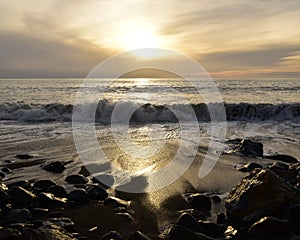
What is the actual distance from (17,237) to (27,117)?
1567 cm

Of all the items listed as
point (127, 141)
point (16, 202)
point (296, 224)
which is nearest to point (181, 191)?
point (296, 224)

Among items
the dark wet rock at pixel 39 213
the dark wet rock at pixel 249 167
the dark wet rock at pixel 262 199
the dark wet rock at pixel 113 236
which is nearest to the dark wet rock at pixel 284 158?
the dark wet rock at pixel 249 167

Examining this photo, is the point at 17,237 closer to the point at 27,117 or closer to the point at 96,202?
the point at 96,202

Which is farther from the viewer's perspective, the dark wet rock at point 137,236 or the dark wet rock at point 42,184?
the dark wet rock at point 42,184

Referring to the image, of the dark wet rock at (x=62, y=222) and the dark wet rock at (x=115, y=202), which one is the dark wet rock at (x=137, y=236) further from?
the dark wet rock at (x=115, y=202)

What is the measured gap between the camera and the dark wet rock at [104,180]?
544 cm

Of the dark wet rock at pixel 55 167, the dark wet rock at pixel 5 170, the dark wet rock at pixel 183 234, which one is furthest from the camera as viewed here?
the dark wet rock at pixel 55 167

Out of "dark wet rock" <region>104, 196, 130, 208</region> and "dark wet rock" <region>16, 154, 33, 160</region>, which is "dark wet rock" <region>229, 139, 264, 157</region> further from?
"dark wet rock" <region>16, 154, 33, 160</region>

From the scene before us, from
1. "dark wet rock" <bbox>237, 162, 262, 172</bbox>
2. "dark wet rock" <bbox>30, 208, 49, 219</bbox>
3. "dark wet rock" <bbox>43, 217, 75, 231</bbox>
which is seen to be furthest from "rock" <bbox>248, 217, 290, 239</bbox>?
"dark wet rock" <bbox>237, 162, 262, 172</bbox>

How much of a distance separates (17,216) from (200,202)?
2468mm

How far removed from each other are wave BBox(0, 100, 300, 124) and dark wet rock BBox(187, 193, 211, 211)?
11785 mm

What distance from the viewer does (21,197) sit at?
14.8 ft

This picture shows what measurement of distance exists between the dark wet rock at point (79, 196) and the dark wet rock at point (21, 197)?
54 centimetres

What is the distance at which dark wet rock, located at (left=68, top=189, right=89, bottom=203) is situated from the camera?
15.1 feet
